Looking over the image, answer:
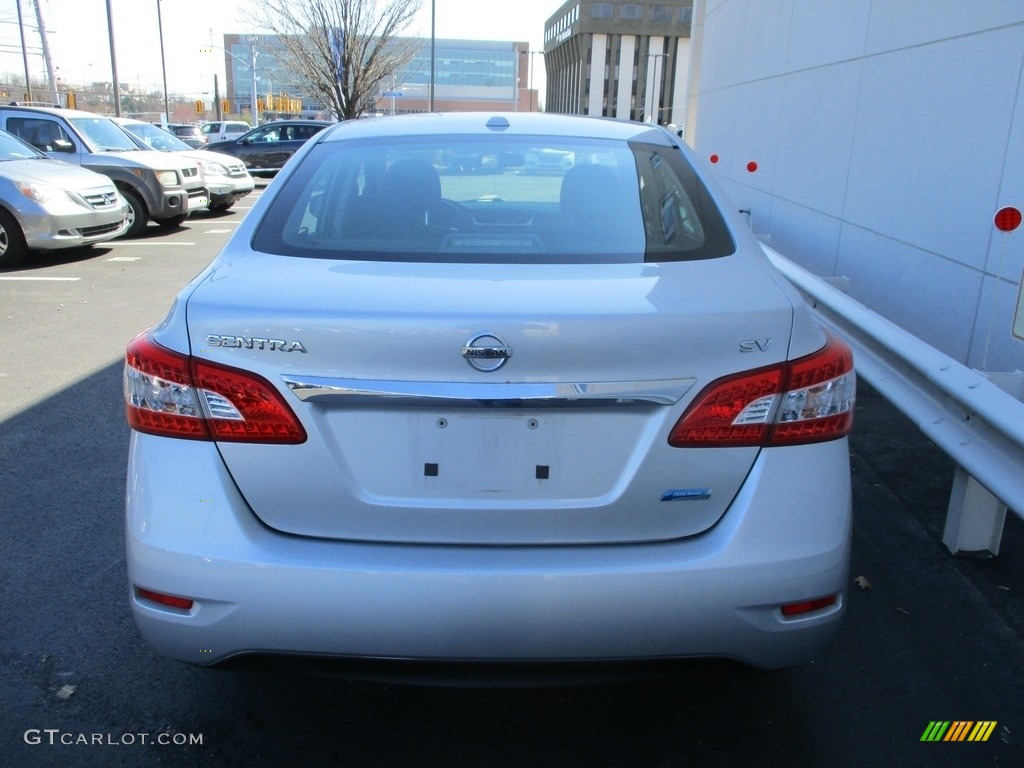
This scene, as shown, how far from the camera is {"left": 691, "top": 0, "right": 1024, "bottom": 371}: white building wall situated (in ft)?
17.0

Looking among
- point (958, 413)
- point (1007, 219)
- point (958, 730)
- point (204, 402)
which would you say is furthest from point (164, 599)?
point (1007, 219)

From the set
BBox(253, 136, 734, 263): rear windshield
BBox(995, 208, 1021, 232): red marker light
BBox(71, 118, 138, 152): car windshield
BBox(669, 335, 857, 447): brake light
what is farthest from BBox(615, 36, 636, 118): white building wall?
BBox(669, 335, 857, 447): brake light

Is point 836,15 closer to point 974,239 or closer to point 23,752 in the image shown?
point 974,239

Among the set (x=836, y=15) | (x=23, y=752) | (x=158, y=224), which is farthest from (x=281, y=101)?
(x=23, y=752)

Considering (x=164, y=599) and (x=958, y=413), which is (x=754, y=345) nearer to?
(x=164, y=599)

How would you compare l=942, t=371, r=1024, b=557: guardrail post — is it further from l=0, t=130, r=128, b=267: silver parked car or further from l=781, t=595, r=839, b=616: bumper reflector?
l=0, t=130, r=128, b=267: silver parked car

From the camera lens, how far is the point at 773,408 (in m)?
2.18

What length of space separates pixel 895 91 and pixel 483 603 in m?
6.23

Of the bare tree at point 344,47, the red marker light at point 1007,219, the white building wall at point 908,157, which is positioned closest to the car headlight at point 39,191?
the white building wall at point 908,157

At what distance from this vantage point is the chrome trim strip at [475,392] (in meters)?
2.06

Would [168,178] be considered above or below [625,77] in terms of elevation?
below

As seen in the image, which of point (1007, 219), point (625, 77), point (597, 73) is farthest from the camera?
point (625, 77)

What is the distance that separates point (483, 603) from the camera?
2074mm

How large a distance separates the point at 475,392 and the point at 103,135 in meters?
14.2
